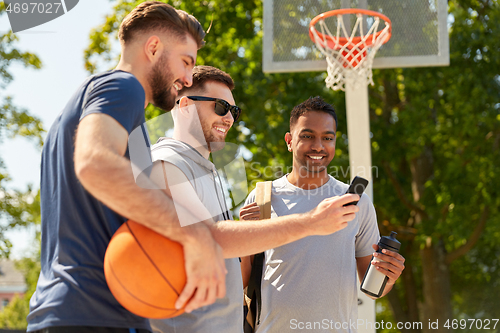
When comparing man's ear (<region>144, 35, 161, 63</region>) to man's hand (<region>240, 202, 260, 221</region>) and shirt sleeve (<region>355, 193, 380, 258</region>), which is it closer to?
man's hand (<region>240, 202, 260, 221</region>)

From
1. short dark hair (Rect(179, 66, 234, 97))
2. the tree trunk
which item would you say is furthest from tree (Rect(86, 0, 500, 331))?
short dark hair (Rect(179, 66, 234, 97))

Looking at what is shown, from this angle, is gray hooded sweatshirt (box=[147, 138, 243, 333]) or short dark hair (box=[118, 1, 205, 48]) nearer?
short dark hair (box=[118, 1, 205, 48])

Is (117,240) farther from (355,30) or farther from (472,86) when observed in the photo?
(472,86)

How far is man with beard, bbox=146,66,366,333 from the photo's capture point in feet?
5.34

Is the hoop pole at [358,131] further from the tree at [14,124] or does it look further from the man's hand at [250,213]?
the tree at [14,124]

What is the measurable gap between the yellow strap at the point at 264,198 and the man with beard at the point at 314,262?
0.07 metres

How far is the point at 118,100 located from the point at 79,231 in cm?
46

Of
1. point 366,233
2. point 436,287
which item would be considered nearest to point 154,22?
point 366,233

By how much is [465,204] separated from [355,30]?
578 cm

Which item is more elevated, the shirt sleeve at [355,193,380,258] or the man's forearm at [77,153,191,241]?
the man's forearm at [77,153,191,241]

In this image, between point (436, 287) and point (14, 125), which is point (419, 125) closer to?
point (436, 287)

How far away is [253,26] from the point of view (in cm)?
1062

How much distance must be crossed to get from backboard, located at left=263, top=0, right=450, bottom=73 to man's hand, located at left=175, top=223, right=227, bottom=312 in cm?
441

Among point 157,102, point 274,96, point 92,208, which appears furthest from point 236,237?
point 274,96
